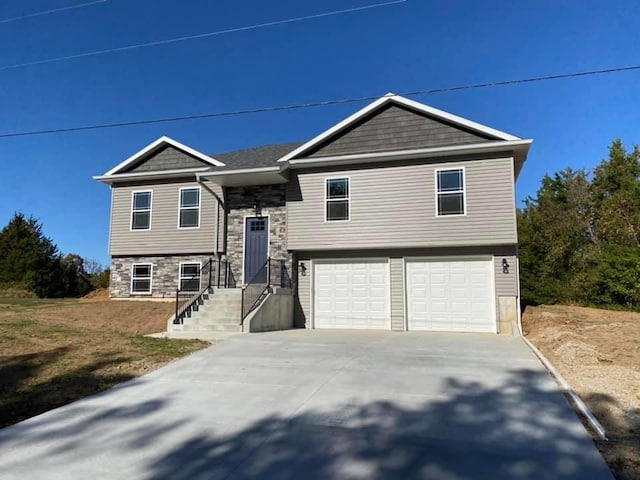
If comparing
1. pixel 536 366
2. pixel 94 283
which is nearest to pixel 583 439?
pixel 536 366

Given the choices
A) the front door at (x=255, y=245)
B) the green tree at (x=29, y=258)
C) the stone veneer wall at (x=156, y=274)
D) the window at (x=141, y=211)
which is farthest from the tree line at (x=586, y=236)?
the green tree at (x=29, y=258)

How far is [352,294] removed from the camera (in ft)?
45.8

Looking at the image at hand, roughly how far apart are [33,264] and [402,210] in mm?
22238

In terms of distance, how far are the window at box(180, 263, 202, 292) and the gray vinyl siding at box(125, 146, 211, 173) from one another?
12.1ft

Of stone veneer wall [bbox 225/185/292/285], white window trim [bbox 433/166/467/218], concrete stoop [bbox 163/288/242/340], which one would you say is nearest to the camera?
concrete stoop [bbox 163/288/242/340]

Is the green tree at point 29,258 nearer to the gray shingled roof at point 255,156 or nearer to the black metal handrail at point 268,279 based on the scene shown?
the gray shingled roof at point 255,156

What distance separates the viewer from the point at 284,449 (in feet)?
12.9

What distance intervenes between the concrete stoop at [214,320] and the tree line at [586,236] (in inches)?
557

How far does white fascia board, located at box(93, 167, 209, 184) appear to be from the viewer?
53.1 ft

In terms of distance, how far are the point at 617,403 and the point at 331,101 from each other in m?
8.89

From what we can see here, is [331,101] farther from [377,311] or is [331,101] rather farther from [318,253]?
[377,311]

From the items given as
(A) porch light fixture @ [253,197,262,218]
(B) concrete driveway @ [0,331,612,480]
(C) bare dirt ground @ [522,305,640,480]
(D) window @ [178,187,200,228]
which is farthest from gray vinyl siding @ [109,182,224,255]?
(C) bare dirt ground @ [522,305,640,480]

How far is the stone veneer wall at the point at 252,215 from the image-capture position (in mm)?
14977

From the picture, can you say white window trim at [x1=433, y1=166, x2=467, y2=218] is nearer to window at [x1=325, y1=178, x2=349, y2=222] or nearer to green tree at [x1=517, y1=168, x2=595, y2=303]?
window at [x1=325, y1=178, x2=349, y2=222]
